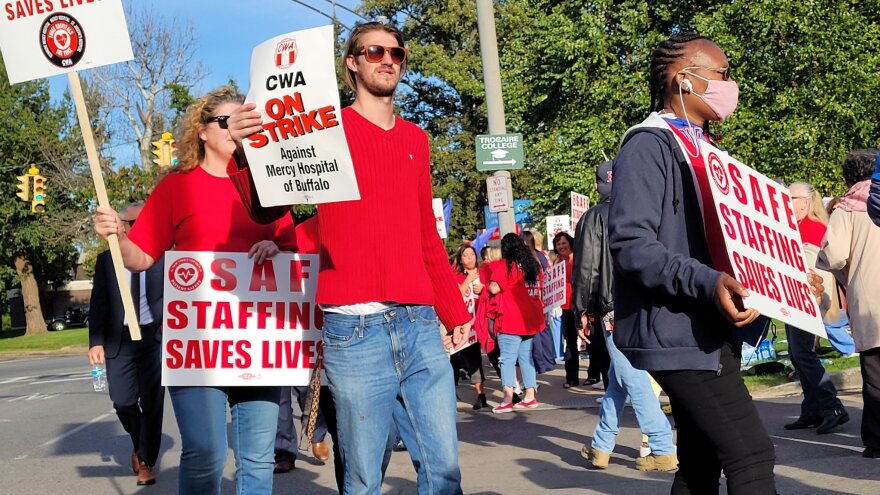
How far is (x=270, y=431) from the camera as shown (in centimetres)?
444

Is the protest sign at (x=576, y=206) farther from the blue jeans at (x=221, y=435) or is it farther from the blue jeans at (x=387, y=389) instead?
the blue jeans at (x=387, y=389)

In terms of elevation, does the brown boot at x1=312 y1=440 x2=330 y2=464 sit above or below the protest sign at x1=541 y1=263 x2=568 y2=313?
below

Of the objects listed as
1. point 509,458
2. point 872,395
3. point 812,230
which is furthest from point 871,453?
point 509,458

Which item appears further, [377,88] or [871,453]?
[871,453]

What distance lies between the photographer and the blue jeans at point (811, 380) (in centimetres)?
815

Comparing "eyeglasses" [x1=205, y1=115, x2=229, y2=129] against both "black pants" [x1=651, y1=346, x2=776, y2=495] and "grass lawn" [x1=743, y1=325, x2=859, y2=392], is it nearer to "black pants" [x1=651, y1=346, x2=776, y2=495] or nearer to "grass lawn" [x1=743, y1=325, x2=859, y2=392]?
"black pants" [x1=651, y1=346, x2=776, y2=495]

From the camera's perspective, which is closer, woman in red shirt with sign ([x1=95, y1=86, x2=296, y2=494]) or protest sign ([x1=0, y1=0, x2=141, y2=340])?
woman in red shirt with sign ([x1=95, y1=86, x2=296, y2=494])

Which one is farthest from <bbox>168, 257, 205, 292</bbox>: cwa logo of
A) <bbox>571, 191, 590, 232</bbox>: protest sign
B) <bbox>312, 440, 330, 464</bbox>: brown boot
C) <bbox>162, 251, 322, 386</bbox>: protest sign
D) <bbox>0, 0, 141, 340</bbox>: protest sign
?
<bbox>571, 191, 590, 232</bbox>: protest sign

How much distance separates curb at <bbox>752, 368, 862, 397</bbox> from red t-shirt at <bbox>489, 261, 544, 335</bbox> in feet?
7.54

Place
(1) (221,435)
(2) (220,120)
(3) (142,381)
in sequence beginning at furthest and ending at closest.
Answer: (3) (142,381) < (2) (220,120) < (1) (221,435)

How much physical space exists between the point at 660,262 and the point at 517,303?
26.4 ft

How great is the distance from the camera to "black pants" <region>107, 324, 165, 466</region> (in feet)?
25.7

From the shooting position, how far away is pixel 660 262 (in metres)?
3.39

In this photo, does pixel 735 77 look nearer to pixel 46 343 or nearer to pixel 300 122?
pixel 300 122
